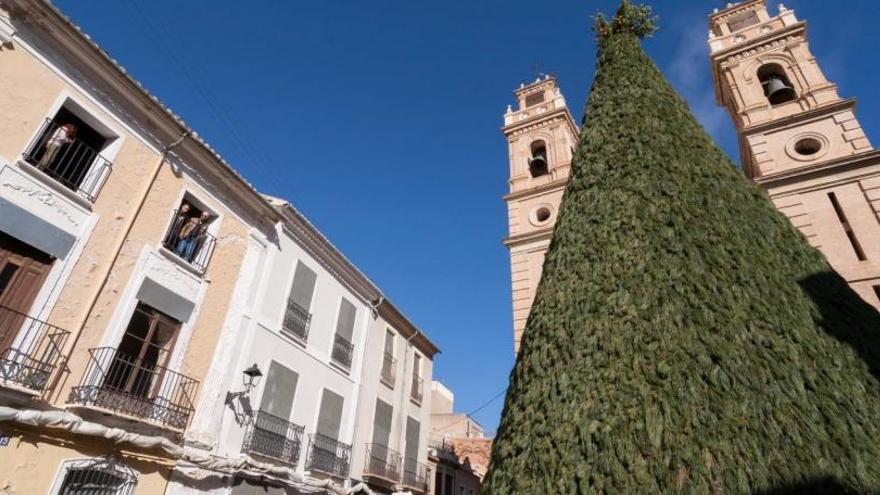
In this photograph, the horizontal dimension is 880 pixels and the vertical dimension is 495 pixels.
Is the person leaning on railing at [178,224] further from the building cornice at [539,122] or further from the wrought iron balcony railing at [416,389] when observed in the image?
the building cornice at [539,122]

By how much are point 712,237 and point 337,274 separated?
37.9 feet

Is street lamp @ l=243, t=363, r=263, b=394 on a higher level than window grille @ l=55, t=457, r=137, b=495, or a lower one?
higher

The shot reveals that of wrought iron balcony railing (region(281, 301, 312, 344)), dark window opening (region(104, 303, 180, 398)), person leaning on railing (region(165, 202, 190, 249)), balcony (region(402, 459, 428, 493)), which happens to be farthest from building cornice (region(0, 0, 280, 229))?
balcony (region(402, 459, 428, 493))

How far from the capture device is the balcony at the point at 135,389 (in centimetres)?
733

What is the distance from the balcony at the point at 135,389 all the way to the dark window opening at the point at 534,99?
1840cm

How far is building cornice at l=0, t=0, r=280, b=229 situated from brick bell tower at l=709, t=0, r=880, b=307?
14.2 m

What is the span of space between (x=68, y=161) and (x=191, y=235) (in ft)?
8.67

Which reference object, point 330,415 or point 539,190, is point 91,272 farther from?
point 539,190

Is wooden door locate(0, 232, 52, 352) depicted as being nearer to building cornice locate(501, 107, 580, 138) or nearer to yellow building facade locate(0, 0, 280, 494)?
yellow building facade locate(0, 0, 280, 494)

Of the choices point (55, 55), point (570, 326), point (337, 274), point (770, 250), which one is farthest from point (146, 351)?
point (770, 250)

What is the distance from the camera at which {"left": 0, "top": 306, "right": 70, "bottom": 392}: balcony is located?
20.9 ft

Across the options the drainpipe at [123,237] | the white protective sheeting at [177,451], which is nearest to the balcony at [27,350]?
the drainpipe at [123,237]

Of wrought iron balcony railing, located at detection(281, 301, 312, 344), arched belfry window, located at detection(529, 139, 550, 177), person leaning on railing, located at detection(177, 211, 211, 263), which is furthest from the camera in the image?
arched belfry window, located at detection(529, 139, 550, 177)

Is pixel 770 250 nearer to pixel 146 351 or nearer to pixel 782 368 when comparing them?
pixel 782 368
